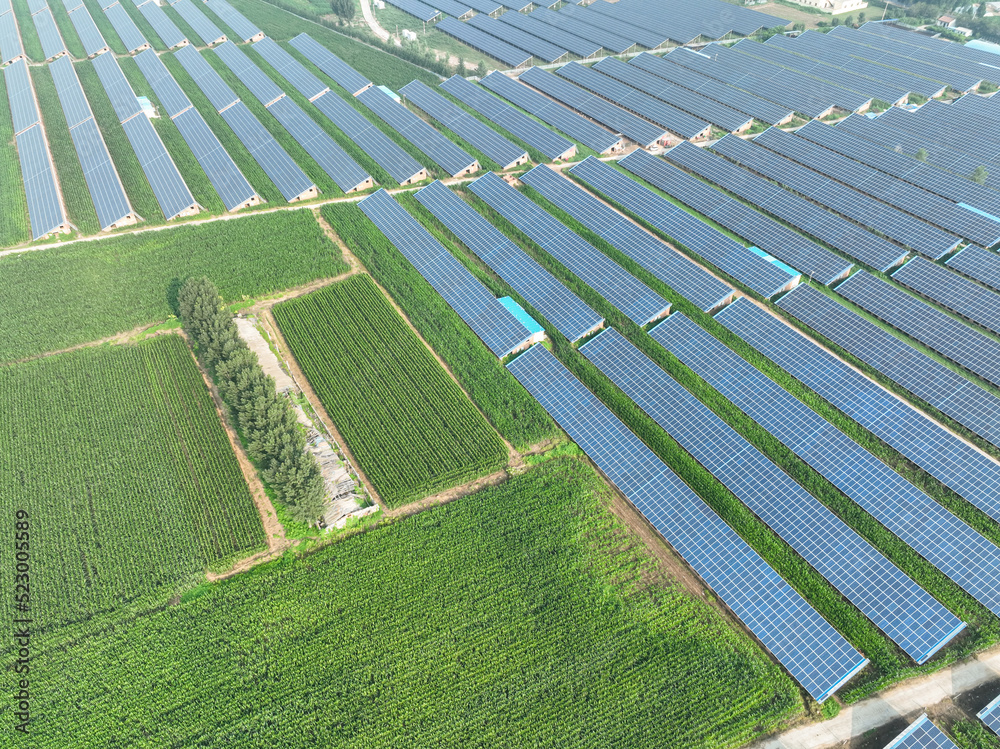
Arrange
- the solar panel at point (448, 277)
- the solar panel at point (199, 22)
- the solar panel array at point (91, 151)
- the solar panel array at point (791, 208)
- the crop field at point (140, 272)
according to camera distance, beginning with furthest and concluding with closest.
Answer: the solar panel at point (199, 22), the solar panel array at point (91, 151), the solar panel array at point (791, 208), the crop field at point (140, 272), the solar panel at point (448, 277)

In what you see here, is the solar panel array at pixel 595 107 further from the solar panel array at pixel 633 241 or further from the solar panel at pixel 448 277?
the solar panel at pixel 448 277

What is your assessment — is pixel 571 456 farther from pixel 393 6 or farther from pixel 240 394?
pixel 393 6

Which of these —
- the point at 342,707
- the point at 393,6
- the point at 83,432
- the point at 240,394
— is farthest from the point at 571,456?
the point at 393,6

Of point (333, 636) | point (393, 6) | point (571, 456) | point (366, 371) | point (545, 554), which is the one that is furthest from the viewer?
point (393, 6)

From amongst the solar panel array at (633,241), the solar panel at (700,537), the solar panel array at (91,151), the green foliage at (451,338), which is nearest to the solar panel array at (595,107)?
the solar panel array at (633,241)

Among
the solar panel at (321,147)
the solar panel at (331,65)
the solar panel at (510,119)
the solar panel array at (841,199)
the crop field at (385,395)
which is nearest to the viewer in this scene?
the crop field at (385,395)

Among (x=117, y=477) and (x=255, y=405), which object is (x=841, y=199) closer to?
(x=255, y=405)

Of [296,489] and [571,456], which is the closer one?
[296,489]
